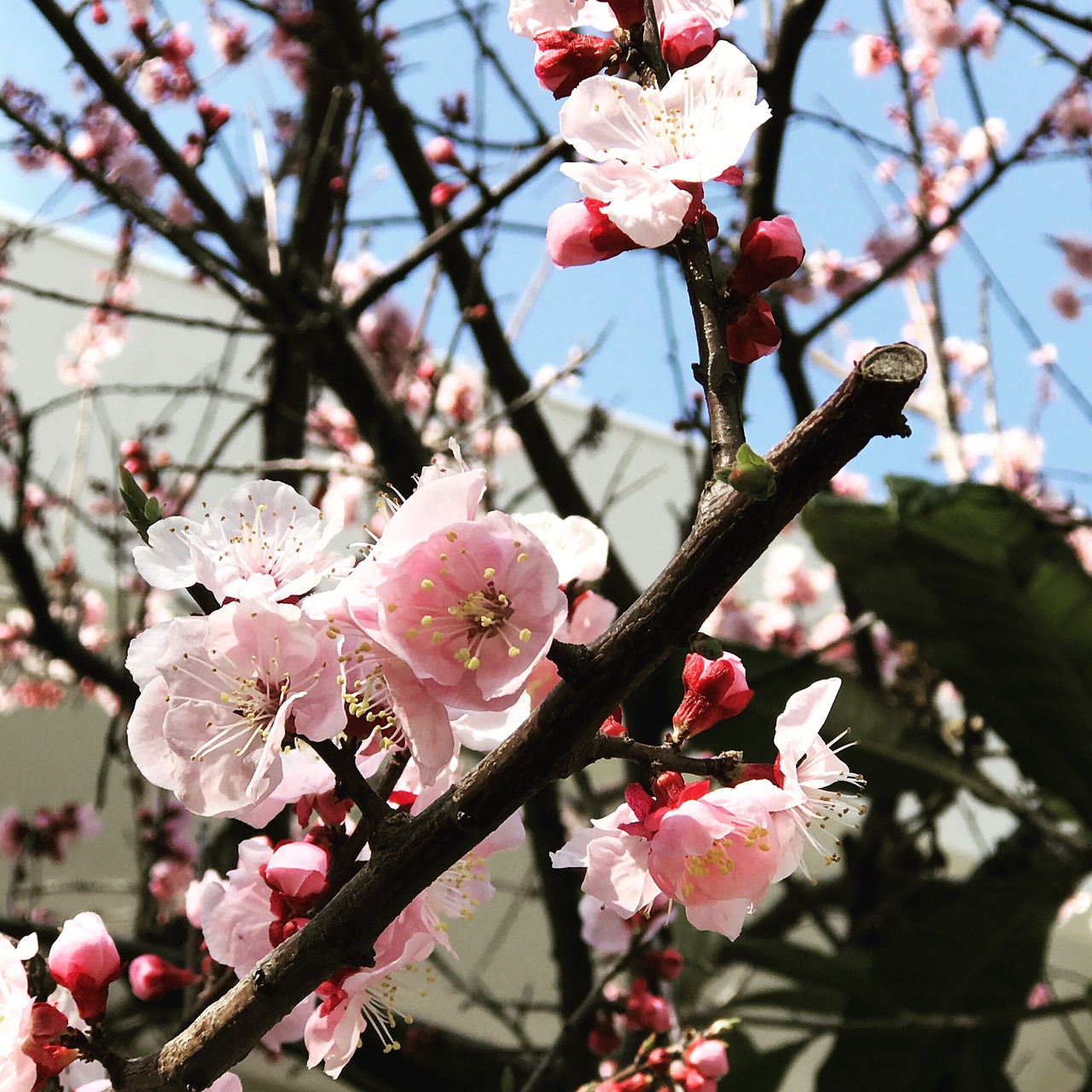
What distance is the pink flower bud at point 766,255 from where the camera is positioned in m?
0.54

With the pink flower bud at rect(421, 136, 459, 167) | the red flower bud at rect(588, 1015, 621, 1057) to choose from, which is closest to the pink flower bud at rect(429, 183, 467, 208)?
the pink flower bud at rect(421, 136, 459, 167)

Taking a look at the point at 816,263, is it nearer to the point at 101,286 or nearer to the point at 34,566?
the point at 34,566

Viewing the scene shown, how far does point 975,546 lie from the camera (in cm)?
153

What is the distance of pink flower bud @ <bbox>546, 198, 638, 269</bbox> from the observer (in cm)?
55

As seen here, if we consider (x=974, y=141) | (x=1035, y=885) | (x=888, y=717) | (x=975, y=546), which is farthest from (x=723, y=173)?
(x=974, y=141)

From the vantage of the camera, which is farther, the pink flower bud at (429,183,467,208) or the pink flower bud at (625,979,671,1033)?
the pink flower bud at (429,183,467,208)

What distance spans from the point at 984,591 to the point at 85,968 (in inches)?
53.8

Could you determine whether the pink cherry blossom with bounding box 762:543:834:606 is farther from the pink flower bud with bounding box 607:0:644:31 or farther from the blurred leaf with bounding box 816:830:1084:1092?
the pink flower bud with bounding box 607:0:644:31

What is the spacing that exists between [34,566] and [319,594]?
5.40 ft

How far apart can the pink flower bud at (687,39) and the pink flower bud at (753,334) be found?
0.54 feet

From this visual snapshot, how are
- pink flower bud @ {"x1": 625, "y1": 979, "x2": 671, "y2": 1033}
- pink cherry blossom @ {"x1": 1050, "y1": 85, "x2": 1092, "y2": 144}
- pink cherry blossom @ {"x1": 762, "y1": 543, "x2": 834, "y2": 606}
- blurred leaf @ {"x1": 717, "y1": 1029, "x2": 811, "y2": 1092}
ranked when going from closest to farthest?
pink flower bud @ {"x1": 625, "y1": 979, "x2": 671, "y2": 1033}, blurred leaf @ {"x1": 717, "y1": 1029, "x2": 811, "y2": 1092}, pink cherry blossom @ {"x1": 1050, "y1": 85, "x2": 1092, "y2": 144}, pink cherry blossom @ {"x1": 762, "y1": 543, "x2": 834, "y2": 606}

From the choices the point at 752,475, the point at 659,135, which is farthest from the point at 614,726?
the point at 659,135

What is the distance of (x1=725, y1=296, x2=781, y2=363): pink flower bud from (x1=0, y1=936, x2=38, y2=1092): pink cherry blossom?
50 centimetres

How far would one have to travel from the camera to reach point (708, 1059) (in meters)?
0.86
